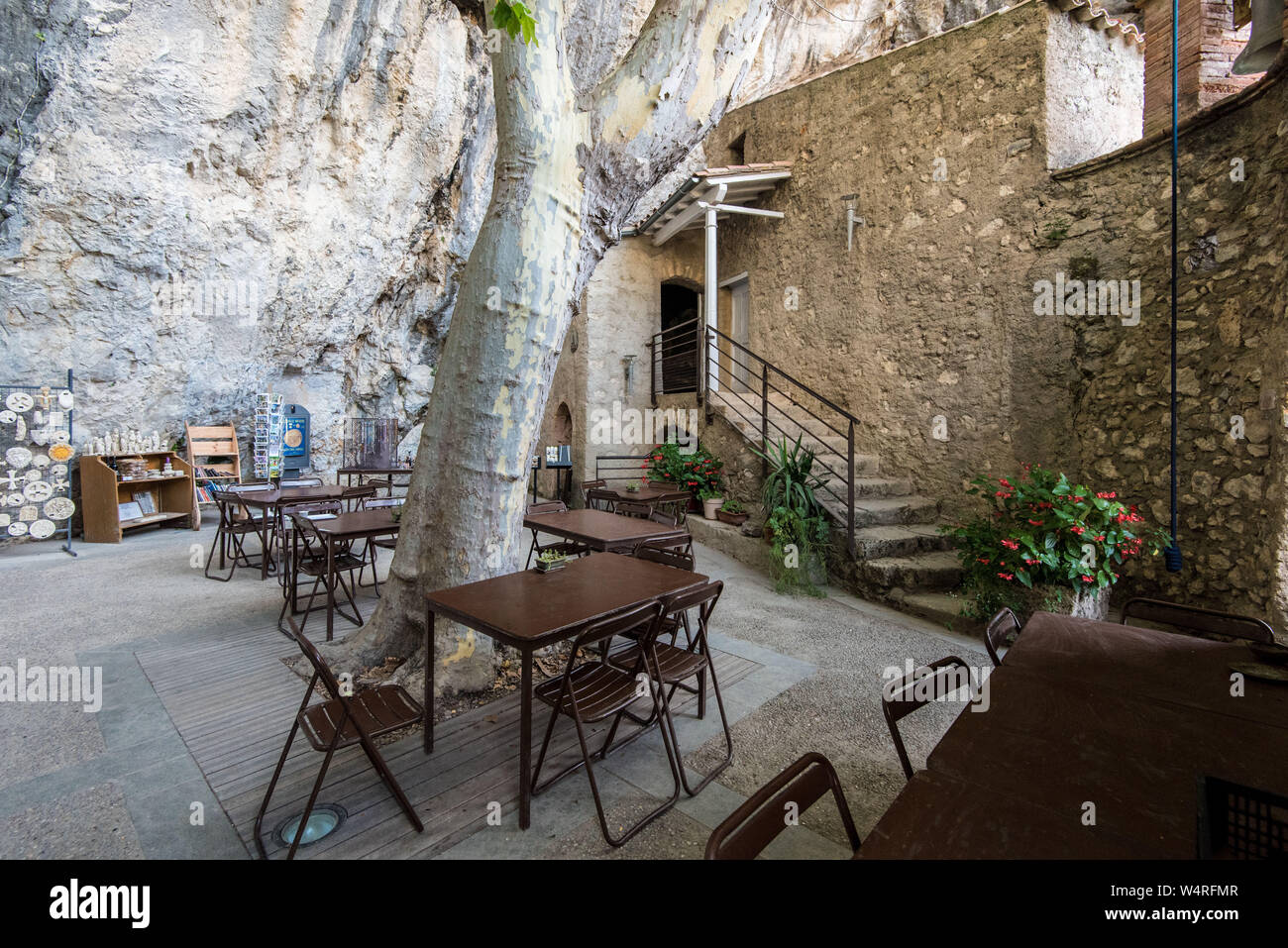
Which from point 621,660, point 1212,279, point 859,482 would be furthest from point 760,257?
point 621,660

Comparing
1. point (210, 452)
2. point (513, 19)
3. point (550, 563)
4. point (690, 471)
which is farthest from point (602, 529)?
point (210, 452)

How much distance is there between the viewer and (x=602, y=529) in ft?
13.3

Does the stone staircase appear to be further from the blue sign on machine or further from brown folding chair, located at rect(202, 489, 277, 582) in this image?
the blue sign on machine

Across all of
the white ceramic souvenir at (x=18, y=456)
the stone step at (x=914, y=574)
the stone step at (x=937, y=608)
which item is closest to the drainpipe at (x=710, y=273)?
the stone step at (x=914, y=574)

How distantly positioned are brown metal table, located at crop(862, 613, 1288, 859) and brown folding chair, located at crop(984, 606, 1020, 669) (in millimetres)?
100

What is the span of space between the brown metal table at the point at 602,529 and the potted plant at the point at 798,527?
4.73ft

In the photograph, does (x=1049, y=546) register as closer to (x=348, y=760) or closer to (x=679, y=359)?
(x=348, y=760)

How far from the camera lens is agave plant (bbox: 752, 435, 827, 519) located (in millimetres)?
5418

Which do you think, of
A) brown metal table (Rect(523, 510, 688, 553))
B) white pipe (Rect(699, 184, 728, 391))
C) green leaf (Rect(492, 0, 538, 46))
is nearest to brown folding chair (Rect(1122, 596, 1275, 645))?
brown metal table (Rect(523, 510, 688, 553))

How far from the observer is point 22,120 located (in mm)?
5586

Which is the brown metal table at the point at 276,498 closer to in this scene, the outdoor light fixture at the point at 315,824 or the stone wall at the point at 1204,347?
the outdoor light fixture at the point at 315,824

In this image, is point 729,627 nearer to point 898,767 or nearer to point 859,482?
point 898,767
